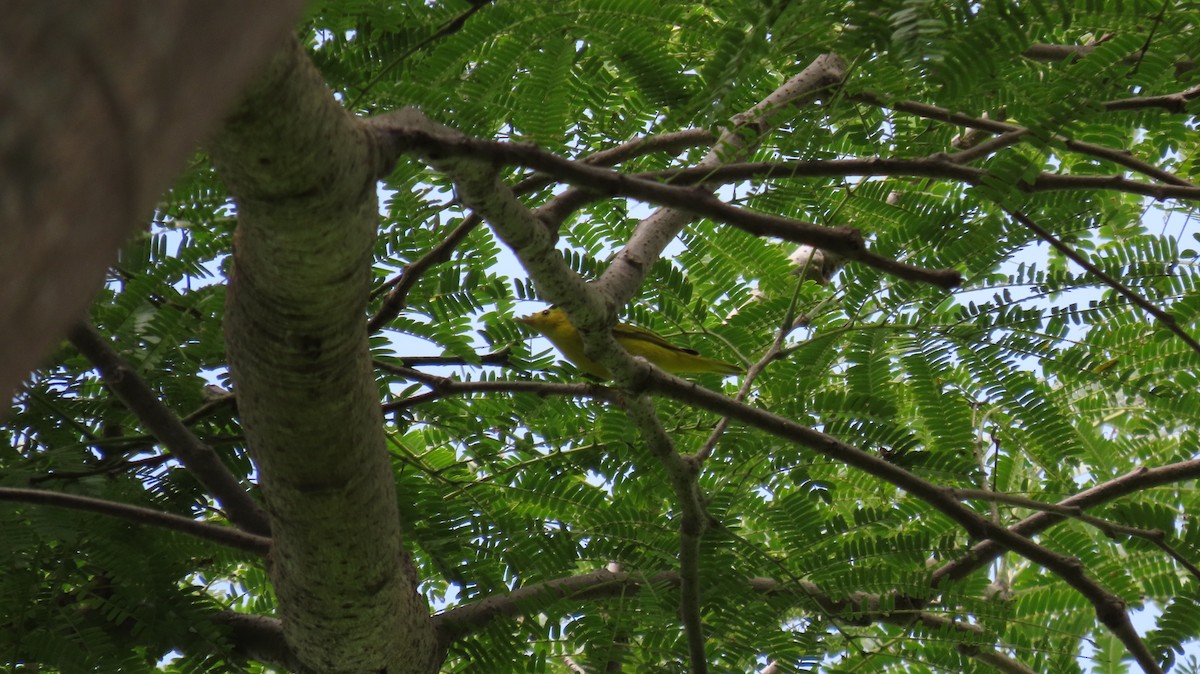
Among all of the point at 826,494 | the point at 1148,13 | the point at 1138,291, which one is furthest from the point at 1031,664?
the point at 1148,13

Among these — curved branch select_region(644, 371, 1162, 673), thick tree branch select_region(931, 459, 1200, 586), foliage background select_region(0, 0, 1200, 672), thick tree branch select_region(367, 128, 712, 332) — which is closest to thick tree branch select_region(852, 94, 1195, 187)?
foliage background select_region(0, 0, 1200, 672)

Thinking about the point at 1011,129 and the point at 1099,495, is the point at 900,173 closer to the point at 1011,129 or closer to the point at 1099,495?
the point at 1011,129

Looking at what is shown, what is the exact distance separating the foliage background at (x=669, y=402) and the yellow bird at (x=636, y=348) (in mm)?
123

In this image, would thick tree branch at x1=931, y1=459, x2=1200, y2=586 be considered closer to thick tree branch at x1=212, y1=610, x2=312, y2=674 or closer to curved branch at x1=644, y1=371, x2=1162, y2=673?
curved branch at x1=644, y1=371, x2=1162, y2=673

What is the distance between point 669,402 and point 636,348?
31.2 inches

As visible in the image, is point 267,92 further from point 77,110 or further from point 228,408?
point 228,408

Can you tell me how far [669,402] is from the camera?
12.6 ft

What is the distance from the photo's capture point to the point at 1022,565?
19.2 feet

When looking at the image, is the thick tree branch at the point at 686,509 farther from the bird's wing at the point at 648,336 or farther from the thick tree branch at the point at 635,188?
the bird's wing at the point at 648,336

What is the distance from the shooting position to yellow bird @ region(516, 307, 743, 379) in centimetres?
393

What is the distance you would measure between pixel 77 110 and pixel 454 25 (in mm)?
2285

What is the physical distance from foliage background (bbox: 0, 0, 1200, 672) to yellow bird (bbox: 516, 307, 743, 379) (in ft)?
0.40

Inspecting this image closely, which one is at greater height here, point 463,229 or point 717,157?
point 717,157

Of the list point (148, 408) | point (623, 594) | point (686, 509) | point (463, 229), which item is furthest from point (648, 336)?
point (148, 408)
